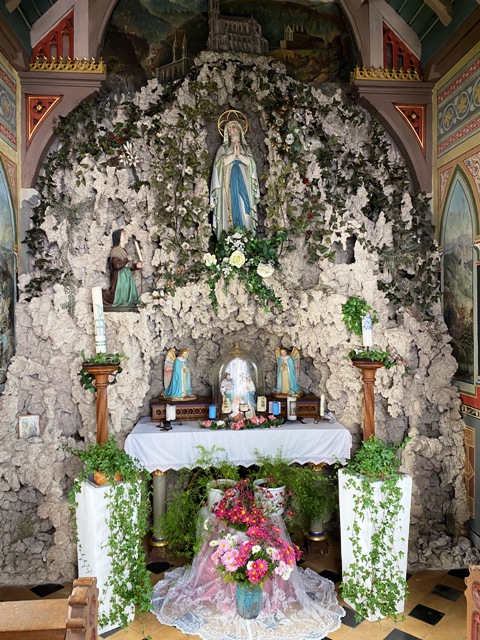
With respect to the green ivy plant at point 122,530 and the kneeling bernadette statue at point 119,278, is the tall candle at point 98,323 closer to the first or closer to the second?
the kneeling bernadette statue at point 119,278

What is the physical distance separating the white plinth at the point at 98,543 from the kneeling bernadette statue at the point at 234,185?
3389mm

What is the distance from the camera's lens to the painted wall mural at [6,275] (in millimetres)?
5785

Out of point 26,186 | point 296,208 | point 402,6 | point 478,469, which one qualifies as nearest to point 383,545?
point 478,469

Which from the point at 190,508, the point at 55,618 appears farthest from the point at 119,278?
the point at 55,618

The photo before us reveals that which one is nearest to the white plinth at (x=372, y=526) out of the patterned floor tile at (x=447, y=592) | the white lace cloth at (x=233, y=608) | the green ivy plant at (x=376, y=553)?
the green ivy plant at (x=376, y=553)

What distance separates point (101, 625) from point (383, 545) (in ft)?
8.60

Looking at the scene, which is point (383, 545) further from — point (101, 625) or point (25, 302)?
point (25, 302)

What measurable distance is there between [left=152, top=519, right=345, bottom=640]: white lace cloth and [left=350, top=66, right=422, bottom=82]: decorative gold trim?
18.8ft

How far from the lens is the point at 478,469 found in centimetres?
594

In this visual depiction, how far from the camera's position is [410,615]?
501 cm

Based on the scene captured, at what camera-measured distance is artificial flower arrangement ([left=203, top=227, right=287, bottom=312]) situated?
650 centimetres

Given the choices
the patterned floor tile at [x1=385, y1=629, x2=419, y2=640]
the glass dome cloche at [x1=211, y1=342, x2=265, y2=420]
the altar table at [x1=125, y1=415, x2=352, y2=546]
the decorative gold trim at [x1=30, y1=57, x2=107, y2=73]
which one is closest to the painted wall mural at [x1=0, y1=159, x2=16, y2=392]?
the decorative gold trim at [x1=30, y1=57, x2=107, y2=73]

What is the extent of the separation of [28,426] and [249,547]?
2.91m

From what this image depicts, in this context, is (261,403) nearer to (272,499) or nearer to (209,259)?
(272,499)
